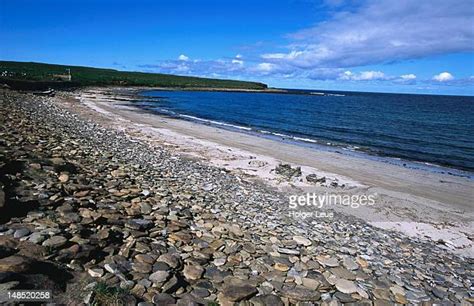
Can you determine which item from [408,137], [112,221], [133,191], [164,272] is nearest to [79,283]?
[164,272]

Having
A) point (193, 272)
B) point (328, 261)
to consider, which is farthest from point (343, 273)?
point (193, 272)

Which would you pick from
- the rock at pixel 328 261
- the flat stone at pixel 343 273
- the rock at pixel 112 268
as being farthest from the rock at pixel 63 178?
the flat stone at pixel 343 273

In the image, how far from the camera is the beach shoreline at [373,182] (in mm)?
10422

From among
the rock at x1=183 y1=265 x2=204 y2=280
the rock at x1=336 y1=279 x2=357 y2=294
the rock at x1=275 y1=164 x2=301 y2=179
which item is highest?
the rock at x1=183 y1=265 x2=204 y2=280

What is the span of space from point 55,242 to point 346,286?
210 inches

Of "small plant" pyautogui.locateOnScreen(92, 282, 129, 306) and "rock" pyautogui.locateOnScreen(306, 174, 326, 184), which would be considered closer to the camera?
"small plant" pyautogui.locateOnScreen(92, 282, 129, 306)

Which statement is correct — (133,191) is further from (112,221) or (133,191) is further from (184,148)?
(184,148)

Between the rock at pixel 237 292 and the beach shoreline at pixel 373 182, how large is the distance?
252 inches

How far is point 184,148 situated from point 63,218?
46.4 ft

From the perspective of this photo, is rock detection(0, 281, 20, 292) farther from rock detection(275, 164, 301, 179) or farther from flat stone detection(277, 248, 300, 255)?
rock detection(275, 164, 301, 179)

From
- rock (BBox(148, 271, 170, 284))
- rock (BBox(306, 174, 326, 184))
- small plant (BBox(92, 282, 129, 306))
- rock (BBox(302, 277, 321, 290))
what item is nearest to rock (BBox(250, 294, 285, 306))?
rock (BBox(302, 277, 321, 290))

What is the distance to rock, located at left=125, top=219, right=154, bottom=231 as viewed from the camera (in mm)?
6922

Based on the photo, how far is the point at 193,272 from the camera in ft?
18.5

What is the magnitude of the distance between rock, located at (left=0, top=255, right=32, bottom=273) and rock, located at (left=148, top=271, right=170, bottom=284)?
180 cm
